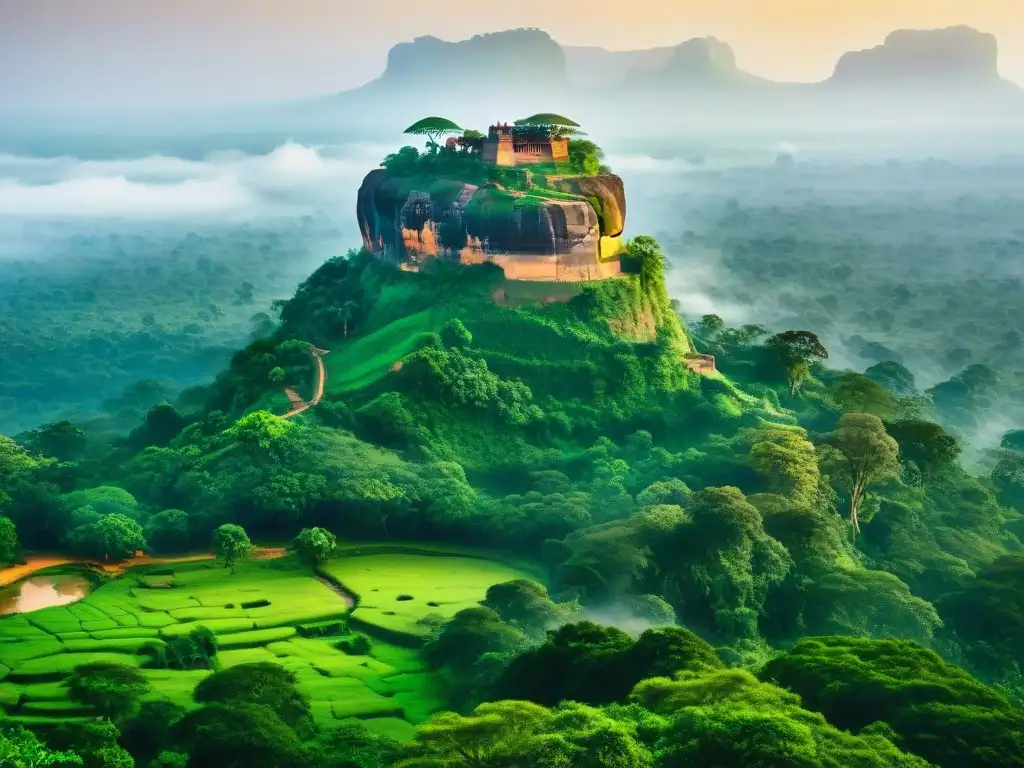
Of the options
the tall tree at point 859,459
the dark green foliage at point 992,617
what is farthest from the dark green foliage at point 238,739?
the tall tree at point 859,459

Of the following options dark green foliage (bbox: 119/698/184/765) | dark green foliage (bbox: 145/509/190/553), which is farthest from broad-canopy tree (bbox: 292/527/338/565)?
dark green foliage (bbox: 119/698/184/765)

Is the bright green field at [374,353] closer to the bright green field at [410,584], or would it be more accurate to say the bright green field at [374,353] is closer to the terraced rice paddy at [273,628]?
the bright green field at [410,584]

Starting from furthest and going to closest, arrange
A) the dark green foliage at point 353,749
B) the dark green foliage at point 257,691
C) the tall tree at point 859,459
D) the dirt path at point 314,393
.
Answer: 1. the dirt path at point 314,393
2. the tall tree at point 859,459
3. the dark green foliage at point 257,691
4. the dark green foliage at point 353,749

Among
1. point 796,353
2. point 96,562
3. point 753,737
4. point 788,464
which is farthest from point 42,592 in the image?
point 796,353

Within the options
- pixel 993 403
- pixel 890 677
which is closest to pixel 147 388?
pixel 993 403

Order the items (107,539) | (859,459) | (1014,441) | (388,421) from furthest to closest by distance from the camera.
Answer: (1014,441) → (388,421) → (859,459) → (107,539)

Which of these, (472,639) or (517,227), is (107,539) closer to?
(472,639)
